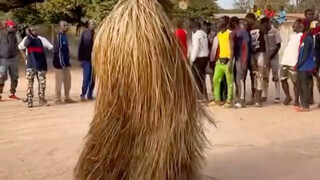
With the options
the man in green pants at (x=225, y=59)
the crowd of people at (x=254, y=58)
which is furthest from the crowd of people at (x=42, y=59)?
the man in green pants at (x=225, y=59)

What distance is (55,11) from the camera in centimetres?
2697

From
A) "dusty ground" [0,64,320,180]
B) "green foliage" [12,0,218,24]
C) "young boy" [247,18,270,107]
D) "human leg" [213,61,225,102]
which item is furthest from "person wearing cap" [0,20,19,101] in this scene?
"green foliage" [12,0,218,24]

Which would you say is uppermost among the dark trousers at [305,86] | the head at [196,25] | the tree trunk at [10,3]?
the tree trunk at [10,3]

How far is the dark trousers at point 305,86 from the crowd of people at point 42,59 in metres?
4.43

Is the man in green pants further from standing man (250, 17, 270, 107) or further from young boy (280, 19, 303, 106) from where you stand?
young boy (280, 19, 303, 106)

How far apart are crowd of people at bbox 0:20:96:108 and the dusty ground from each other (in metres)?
0.72

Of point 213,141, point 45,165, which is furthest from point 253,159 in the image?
point 45,165

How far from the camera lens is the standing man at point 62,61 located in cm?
1349

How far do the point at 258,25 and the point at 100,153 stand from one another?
7852mm

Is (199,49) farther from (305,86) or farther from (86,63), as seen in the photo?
(86,63)

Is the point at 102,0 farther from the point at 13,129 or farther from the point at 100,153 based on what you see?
the point at 100,153

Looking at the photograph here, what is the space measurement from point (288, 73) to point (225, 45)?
157 centimetres

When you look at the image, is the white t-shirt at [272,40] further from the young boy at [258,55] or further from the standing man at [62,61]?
the standing man at [62,61]

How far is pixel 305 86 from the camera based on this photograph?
11.8 meters
